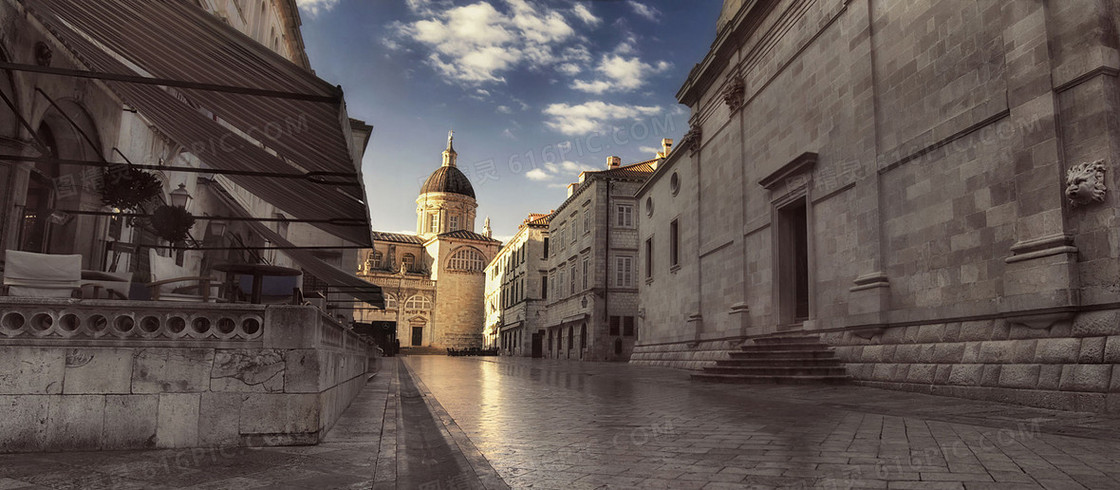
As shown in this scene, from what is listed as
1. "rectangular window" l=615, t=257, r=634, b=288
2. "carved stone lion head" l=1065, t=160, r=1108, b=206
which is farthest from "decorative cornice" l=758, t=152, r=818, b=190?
"rectangular window" l=615, t=257, r=634, b=288

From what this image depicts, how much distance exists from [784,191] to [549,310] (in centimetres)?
3245

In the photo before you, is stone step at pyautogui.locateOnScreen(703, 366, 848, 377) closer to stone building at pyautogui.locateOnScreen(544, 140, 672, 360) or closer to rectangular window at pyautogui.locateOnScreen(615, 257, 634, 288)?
stone building at pyautogui.locateOnScreen(544, 140, 672, 360)

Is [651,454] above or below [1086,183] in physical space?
below

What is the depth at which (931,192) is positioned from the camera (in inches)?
404

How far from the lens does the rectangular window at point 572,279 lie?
40.6m

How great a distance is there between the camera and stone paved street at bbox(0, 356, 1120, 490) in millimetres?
3535

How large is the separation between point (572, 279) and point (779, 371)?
1143 inches

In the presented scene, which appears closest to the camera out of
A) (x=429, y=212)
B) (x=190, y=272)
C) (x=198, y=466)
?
(x=198, y=466)

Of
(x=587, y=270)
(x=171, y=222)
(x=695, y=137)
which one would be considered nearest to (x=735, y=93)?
(x=695, y=137)

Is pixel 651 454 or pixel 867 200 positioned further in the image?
pixel 867 200

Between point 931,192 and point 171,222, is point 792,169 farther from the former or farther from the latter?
point 171,222

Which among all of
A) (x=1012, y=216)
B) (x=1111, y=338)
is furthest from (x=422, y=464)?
Answer: (x=1012, y=216)

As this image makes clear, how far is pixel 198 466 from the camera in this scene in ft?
12.5

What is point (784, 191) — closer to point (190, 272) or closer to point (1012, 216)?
point (1012, 216)
